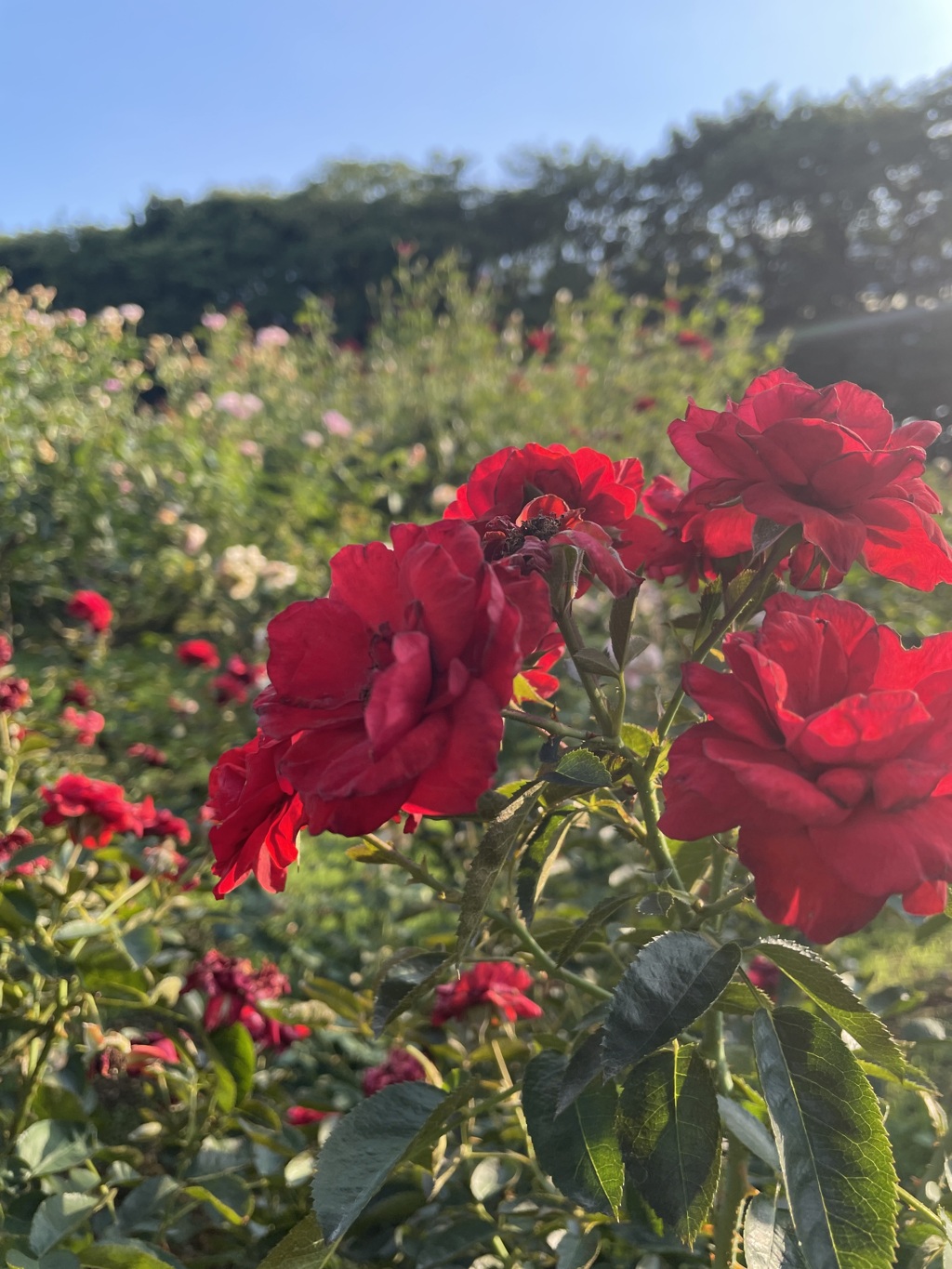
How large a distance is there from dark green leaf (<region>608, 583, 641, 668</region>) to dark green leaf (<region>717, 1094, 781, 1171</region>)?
0.32 meters

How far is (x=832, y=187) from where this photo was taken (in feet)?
43.9

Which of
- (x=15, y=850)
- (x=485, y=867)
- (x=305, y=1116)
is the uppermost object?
(x=485, y=867)

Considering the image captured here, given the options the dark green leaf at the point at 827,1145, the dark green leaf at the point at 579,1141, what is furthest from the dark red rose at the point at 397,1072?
the dark green leaf at the point at 827,1145

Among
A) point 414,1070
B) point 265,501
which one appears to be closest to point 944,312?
point 265,501

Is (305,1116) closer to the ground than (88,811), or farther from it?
closer to the ground

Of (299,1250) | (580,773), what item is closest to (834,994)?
(580,773)

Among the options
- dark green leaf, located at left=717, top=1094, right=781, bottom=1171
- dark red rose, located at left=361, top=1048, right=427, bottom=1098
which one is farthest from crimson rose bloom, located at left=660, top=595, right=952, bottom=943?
dark red rose, located at left=361, top=1048, right=427, bottom=1098

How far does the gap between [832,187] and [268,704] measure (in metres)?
15.6

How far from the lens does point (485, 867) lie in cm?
49

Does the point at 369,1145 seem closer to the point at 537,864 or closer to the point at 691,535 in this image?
the point at 537,864

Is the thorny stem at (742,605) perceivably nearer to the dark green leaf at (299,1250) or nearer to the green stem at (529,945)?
the green stem at (529,945)

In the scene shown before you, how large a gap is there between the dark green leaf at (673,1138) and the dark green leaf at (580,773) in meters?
0.21

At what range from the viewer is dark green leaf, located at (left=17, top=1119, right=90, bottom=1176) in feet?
2.76

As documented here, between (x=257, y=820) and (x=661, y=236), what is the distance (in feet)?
48.5
